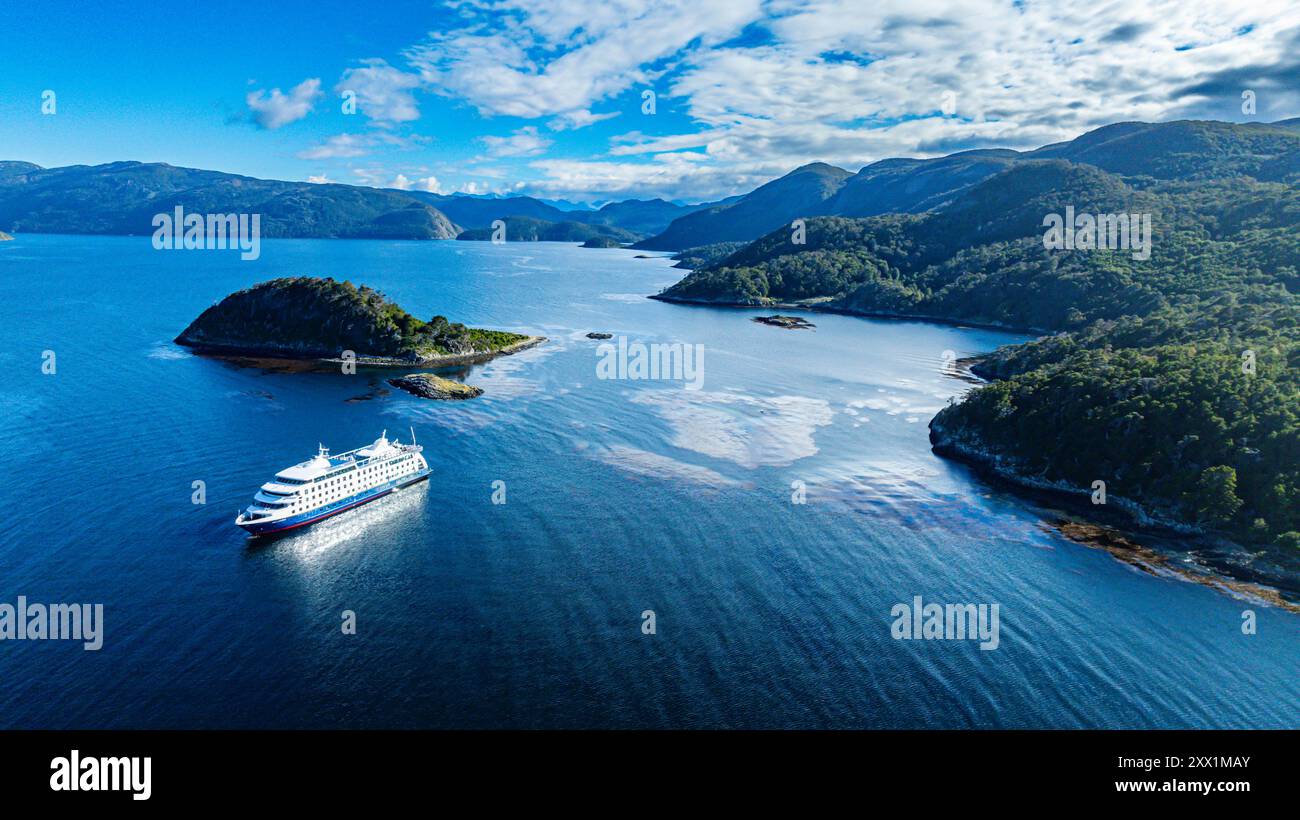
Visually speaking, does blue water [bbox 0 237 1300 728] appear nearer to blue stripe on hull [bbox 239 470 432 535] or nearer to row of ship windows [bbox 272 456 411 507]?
blue stripe on hull [bbox 239 470 432 535]

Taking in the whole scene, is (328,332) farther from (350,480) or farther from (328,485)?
(328,485)

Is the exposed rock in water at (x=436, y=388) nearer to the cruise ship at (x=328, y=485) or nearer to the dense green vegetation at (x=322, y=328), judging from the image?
the dense green vegetation at (x=322, y=328)

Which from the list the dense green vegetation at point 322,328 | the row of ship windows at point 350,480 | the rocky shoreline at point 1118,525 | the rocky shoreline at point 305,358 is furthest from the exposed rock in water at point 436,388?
the rocky shoreline at point 1118,525

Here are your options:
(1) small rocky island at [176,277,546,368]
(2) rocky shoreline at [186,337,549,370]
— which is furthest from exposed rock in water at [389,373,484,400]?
(1) small rocky island at [176,277,546,368]

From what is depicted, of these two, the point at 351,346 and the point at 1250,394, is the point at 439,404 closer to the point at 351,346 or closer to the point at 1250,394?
the point at 351,346

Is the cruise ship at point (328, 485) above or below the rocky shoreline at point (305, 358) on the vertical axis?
below

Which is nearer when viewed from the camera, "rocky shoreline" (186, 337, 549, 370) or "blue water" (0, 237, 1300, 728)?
"blue water" (0, 237, 1300, 728)

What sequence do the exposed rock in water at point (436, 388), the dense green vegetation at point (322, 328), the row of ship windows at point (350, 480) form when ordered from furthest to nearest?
the dense green vegetation at point (322, 328) → the exposed rock in water at point (436, 388) → the row of ship windows at point (350, 480)

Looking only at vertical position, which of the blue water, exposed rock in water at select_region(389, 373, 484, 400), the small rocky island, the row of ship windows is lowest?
the blue water
